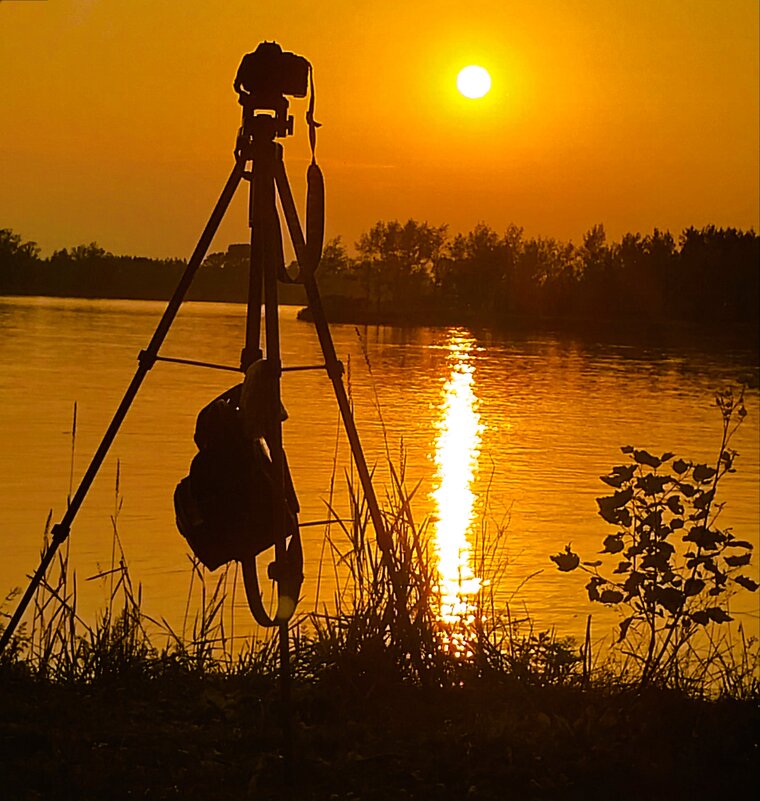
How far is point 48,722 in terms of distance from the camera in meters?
3.05

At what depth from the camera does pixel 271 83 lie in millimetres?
3105

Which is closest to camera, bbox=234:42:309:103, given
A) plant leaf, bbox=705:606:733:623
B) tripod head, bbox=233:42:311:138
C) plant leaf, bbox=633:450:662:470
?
tripod head, bbox=233:42:311:138

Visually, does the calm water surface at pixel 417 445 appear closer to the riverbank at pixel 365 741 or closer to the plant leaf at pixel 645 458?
the plant leaf at pixel 645 458

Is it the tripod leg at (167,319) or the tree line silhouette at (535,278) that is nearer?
the tripod leg at (167,319)

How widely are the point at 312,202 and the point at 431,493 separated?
6835 mm

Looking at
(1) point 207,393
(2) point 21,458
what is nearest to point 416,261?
(1) point 207,393

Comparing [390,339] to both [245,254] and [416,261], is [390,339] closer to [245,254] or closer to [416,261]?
[416,261]

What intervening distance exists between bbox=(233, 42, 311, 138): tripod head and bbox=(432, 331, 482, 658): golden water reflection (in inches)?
58.8

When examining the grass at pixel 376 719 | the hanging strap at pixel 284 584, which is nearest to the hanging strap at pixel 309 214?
the hanging strap at pixel 284 584

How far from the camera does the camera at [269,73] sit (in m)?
3.10

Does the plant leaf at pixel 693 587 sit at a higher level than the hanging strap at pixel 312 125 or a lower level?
lower

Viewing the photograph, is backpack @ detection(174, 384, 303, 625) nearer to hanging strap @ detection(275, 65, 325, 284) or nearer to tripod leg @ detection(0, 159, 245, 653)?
tripod leg @ detection(0, 159, 245, 653)

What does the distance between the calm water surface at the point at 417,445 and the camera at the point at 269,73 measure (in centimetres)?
81

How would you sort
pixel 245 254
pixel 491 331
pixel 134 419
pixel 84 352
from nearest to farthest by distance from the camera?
pixel 245 254 → pixel 134 419 → pixel 84 352 → pixel 491 331
